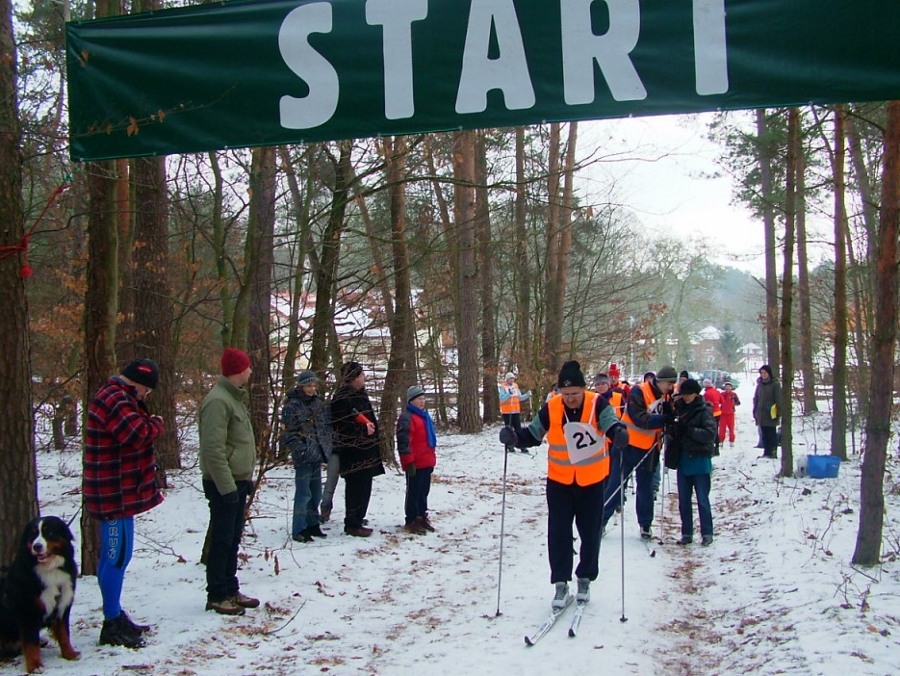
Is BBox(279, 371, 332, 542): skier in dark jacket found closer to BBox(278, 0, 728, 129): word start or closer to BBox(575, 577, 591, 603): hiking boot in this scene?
BBox(575, 577, 591, 603): hiking boot

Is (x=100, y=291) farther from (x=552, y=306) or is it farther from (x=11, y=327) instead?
(x=552, y=306)

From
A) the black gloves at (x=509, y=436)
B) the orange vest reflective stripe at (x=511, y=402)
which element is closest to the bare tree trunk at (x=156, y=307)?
the black gloves at (x=509, y=436)

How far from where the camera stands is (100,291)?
6.70 meters

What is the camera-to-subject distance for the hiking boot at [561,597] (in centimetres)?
635

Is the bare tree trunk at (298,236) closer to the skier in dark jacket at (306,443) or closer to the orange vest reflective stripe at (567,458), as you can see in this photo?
the skier in dark jacket at (306,443)

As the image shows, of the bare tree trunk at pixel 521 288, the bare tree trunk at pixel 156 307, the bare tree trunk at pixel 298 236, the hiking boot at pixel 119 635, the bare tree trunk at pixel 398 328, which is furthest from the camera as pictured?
the bare tree trunk at pixel 521 288

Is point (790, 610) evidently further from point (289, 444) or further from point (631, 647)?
point (289, 444)

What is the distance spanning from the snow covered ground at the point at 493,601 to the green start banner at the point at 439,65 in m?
3.36

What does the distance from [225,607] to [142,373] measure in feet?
6.54

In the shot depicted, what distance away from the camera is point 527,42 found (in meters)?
4.64

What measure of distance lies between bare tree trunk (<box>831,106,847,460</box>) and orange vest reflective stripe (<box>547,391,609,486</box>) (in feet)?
25.4

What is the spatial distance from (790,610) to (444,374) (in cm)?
1524

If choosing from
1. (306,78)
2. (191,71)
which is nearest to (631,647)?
(306,78)

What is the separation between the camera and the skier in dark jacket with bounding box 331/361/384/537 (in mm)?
9445
